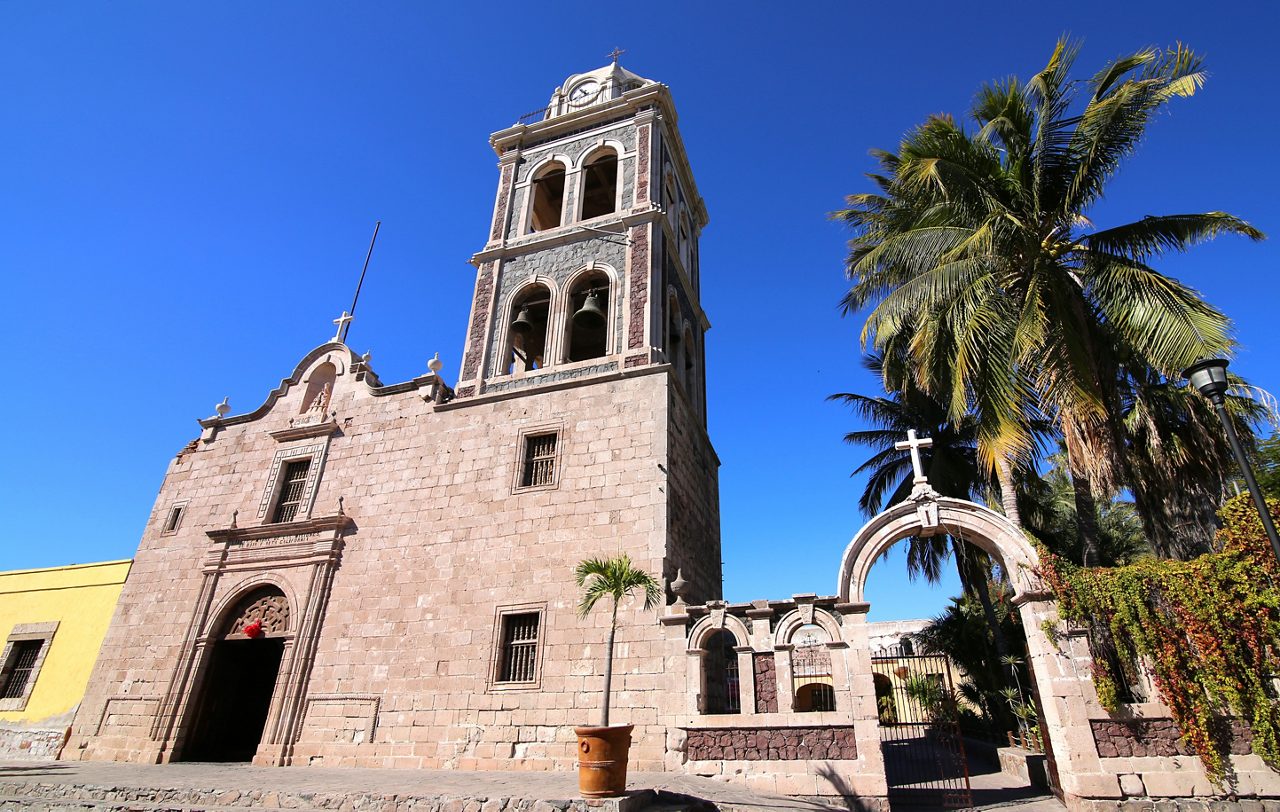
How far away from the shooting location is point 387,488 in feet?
48.9

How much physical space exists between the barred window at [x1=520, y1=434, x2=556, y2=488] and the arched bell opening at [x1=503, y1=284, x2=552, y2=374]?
2.09 metres

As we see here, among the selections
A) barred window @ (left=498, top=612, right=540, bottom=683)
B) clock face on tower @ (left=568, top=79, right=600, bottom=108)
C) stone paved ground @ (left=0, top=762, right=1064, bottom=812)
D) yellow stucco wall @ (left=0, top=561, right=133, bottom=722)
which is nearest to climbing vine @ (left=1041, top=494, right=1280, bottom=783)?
stone paved ground @ (left=0, top=762, right=1064, bottom=812)

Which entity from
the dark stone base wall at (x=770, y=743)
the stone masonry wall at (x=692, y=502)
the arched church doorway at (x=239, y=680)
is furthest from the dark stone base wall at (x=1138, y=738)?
the arched church doorway at (x=239, y=680)

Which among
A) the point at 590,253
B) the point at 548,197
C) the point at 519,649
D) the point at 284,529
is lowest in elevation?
the point at 519,649

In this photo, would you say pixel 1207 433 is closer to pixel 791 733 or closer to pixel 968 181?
pixel 968 181

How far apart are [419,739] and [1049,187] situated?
15.7 meters

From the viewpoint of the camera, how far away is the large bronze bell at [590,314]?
1526cm

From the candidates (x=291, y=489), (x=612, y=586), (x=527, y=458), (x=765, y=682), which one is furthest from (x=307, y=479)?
(x=765, y=682)

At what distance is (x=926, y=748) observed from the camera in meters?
19.3

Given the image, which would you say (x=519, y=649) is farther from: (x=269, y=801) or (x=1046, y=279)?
(x=1046, y=279)

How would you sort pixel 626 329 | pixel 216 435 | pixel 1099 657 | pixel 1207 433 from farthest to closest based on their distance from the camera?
pixel 216 435 → pixel 626 329 → pixel 1207 433 → pixel 1099 657

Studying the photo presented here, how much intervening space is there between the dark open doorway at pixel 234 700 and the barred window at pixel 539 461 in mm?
7446

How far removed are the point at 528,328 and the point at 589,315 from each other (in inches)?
79.8

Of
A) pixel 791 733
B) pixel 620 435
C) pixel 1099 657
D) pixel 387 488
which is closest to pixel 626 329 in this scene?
pixel 620 435
